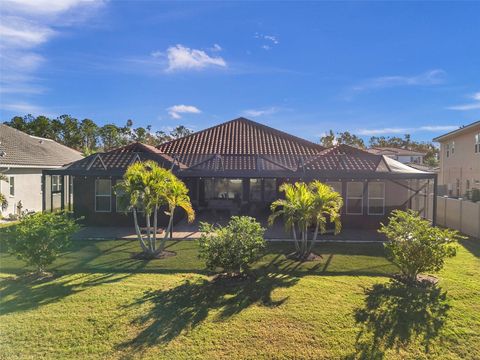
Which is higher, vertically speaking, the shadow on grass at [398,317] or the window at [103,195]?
the window at [103,195]

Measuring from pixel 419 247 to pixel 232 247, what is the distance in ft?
15.0

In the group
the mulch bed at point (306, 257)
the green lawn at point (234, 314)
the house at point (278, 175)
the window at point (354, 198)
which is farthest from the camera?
the window at point (354, 198)

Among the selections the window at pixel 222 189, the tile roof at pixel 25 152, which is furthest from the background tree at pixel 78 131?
the window at pixel 222 189

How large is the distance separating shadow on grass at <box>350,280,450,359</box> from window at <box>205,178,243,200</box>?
14.0 meters

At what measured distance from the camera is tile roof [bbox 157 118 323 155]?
2188 centimetres

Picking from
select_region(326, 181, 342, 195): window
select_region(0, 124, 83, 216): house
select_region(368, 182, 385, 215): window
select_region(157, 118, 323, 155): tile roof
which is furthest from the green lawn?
select_region(157, 118, 323, 155): tile roof

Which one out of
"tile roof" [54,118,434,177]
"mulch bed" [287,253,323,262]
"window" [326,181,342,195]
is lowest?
"mulch bed" [287,253,323,262]

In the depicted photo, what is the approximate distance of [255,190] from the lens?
20672 millimetres

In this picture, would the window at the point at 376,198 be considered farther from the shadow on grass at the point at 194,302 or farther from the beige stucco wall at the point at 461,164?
the beige stucco wall at the point at 461,164

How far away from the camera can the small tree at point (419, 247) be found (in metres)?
7.82

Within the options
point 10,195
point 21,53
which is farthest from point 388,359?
point 10,195

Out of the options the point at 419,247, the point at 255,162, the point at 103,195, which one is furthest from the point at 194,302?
the point at 103,195

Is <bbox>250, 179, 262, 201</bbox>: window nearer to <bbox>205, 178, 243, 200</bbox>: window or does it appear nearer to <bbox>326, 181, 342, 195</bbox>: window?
<bbox>205, 178, 243, 200</bbox>: window

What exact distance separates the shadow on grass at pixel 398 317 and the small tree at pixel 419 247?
54 cm
